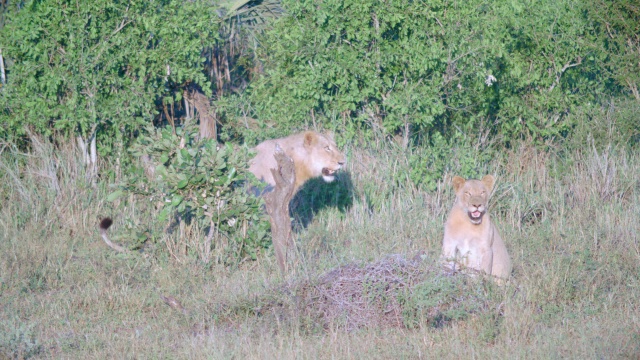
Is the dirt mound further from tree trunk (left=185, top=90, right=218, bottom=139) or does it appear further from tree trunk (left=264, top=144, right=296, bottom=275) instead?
tree trunk (left=185, top=90, right=218, bottom=139)

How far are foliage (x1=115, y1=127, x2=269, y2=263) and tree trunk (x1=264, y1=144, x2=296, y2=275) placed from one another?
1.92 feet

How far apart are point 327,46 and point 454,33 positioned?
5.04ft

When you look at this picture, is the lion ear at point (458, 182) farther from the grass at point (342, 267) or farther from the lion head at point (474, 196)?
the grass at point (342, 267)

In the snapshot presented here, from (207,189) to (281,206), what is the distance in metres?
0.89

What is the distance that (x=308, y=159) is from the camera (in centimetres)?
877

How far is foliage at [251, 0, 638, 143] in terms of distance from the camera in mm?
9516

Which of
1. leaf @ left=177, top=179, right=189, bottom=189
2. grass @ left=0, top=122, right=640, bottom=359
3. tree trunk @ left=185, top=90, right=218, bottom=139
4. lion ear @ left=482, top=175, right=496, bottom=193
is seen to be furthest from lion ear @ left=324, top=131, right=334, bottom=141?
lion ear @ left=482, top=175, right=496, bottom=193

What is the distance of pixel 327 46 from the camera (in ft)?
31.7

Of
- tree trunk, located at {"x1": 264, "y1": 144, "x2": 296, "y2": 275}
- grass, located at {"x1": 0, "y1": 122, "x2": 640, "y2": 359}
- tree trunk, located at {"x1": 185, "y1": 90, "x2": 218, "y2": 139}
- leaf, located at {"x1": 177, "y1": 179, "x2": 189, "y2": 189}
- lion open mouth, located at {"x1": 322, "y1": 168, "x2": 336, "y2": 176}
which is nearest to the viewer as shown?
grass, located at {"x1": 0, "y1": 122, "x2": 640, "y2": 359}

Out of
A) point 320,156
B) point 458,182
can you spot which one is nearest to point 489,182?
point 458,182

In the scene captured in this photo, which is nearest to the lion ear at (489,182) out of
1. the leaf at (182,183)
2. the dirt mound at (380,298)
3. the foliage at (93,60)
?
the dirt mound at (380,298)

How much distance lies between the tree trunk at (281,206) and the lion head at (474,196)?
1.48 metres

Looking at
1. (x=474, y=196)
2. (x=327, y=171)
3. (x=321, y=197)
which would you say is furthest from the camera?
(x=321, y=197)

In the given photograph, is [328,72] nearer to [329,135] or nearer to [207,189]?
[329,135]
